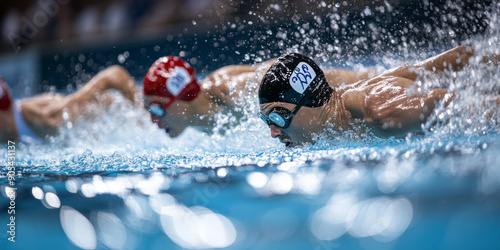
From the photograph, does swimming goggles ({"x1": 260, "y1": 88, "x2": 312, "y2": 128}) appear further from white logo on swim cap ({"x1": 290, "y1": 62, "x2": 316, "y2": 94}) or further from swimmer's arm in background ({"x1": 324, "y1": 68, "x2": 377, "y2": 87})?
swimmer's arm in background ({"x1": 324, "y1": 68, "x2": 377, "y2": 87})

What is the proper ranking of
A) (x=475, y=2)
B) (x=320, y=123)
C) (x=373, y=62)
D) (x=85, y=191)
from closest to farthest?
1. (x=85, y=191)
2. (x=320, y=123)
3. (x=475, y=2)
4. (x=373, y=62)

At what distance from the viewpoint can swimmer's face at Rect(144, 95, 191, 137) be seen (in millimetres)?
3346

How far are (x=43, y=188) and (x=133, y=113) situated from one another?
196cm

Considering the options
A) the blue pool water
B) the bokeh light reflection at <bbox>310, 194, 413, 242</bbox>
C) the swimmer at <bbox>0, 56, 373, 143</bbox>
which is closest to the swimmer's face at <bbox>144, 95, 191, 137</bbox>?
the swimmer at <bbox>0, 56, 373, 143</bbox>

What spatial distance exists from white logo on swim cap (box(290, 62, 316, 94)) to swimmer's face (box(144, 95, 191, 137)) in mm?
1286

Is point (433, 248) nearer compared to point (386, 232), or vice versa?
point (433, 248)

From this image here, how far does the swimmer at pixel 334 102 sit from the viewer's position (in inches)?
83.1

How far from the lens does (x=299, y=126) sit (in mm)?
2445

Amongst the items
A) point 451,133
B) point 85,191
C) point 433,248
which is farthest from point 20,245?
point 451,133

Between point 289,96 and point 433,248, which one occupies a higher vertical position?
point 289,96

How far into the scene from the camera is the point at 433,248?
1.34m

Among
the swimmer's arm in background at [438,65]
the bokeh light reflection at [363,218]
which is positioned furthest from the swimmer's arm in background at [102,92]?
the bokeh light reflection at [363,218]

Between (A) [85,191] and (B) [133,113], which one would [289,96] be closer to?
(A) [85,191]

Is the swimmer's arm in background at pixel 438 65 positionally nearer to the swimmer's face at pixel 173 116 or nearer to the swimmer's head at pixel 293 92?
the swimmer's head at pixel 293 92
